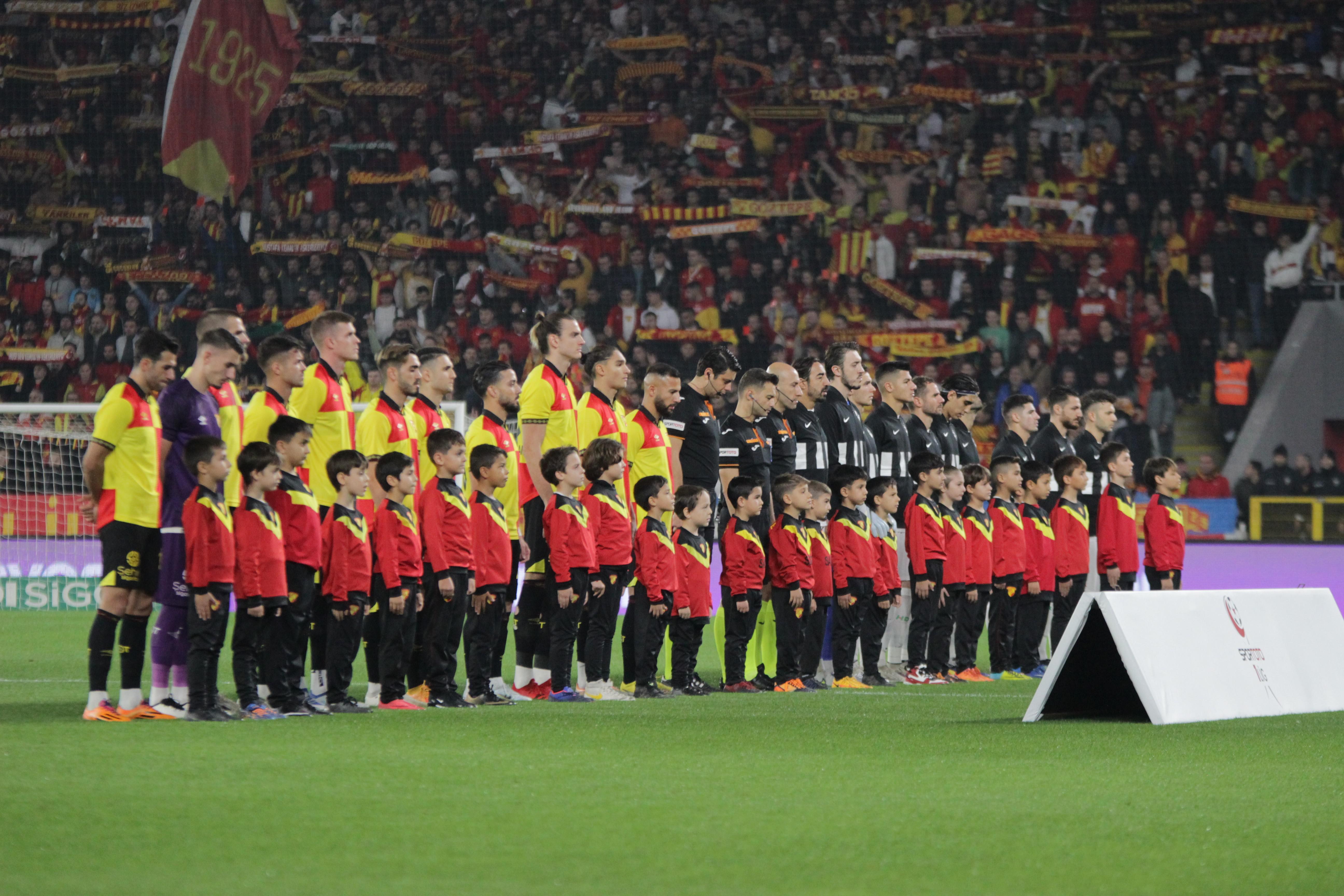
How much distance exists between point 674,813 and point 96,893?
1.66 m

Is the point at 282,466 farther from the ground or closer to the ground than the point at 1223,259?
closer to the ground

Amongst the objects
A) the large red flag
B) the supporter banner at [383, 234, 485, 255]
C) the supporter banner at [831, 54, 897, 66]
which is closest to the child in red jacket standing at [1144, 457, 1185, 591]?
the supporter banner at [831, 54, 897, 66]

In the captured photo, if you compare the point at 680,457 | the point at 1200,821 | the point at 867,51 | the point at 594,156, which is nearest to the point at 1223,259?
the point at 867,51

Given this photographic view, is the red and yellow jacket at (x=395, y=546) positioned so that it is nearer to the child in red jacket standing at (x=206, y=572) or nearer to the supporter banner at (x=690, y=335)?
the child in red jacket standing at (x=206, y=572)

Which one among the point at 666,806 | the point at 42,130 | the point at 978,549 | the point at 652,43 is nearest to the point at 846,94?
the point at 652,43

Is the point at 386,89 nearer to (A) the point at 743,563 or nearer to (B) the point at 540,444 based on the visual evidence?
(B) the point at 540,444

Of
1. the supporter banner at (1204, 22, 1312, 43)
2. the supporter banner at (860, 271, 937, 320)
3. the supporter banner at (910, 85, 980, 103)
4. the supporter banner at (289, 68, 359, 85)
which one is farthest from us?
the supporter banner at (289, 68, 359, 85)

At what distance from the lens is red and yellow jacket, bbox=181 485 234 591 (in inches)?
272

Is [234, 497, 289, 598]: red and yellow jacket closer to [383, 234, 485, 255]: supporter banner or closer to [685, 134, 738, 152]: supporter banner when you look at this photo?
[383, 234, 485, 255]: supporter banner

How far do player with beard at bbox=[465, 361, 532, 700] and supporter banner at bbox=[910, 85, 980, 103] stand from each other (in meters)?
14.5

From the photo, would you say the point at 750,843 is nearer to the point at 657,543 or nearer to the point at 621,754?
the point at 621,754

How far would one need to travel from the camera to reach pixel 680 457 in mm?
9828

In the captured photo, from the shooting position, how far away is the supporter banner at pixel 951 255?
821 inches

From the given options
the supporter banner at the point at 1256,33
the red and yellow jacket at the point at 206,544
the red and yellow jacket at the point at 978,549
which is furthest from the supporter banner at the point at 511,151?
the red and yellow jacket at the point at 206,544
